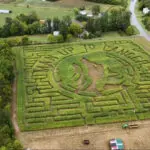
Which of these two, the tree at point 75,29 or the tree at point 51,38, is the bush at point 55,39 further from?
the tree at point 75,29

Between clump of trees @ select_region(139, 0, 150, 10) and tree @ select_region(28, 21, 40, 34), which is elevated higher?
clump of trees @ select_region(139, 0, 150, 10)

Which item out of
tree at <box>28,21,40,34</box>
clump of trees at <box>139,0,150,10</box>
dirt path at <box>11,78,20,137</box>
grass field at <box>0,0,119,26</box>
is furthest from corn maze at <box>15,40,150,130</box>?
clump of trees at <box>139,0,150,10</box>

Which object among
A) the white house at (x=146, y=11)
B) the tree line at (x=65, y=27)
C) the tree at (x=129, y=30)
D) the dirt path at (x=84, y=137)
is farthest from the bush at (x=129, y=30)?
the dirt path at (x=84, y=137)

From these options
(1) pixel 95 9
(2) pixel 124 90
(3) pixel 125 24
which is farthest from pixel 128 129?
(1) pixel 95 9

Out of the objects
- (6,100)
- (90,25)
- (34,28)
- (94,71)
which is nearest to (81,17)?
(90,25)

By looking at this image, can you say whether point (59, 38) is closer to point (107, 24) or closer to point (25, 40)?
point (25, 40)

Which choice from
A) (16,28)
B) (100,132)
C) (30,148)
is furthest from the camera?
(16,28)

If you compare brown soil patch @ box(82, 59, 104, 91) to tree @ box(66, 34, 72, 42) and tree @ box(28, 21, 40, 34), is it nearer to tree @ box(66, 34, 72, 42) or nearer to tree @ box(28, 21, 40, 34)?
tree @ box(66, 34, 72, 42)

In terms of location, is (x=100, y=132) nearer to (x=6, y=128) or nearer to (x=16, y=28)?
(x=6, y=128)
